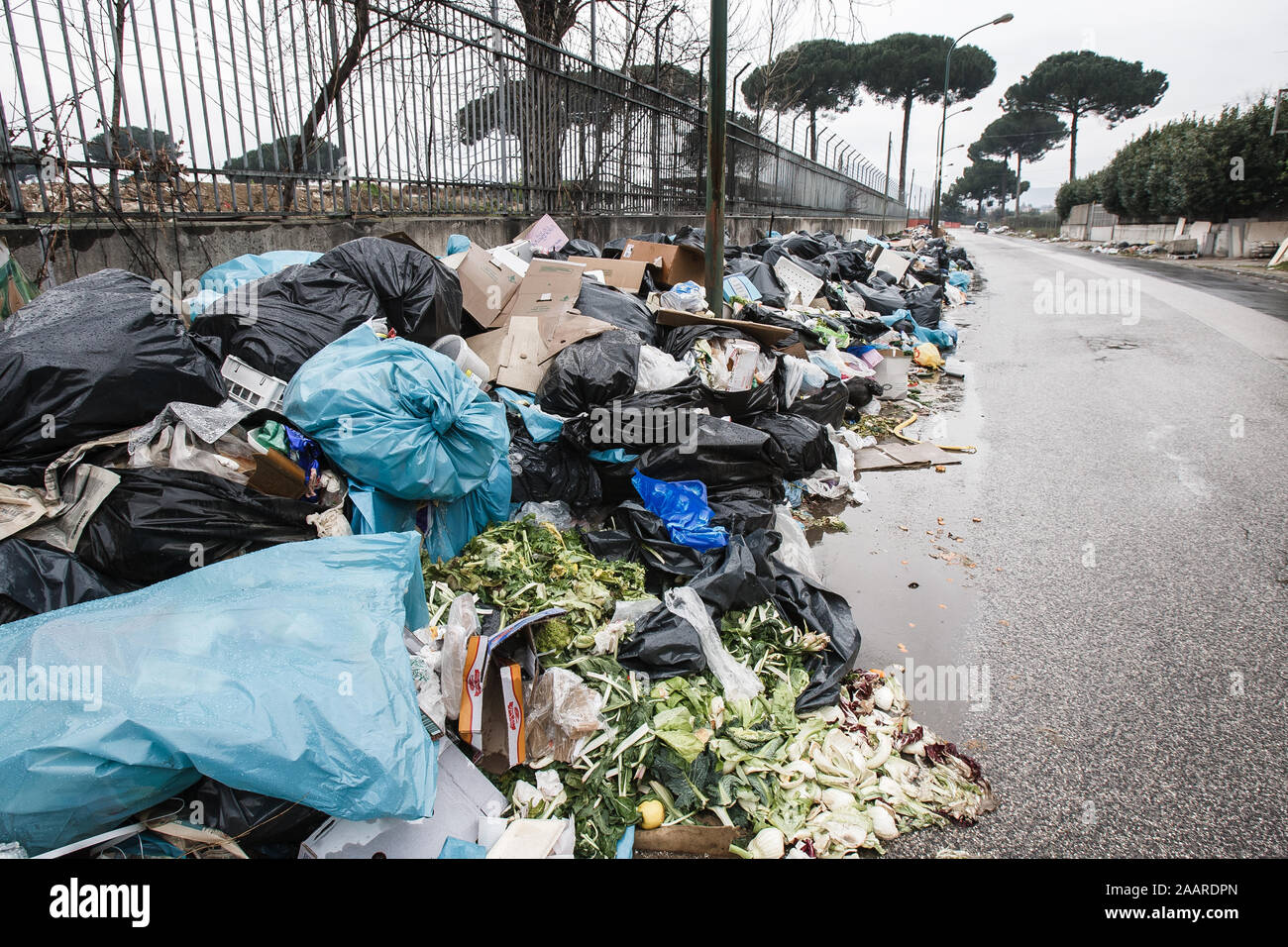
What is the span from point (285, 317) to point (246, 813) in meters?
2.14

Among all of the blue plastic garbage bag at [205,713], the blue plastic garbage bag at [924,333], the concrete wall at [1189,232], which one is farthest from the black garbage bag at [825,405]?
the concrete wall at [1189,232]

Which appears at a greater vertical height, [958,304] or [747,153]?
[747,153]

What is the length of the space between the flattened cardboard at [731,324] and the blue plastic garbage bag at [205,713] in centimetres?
331

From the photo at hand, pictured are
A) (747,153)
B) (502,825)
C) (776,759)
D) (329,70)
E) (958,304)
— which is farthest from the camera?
(747,153)

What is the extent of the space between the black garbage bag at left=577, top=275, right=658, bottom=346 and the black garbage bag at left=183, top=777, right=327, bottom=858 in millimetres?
3463

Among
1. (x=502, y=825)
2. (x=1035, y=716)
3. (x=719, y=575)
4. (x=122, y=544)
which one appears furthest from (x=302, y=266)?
(x=1035, y=716)

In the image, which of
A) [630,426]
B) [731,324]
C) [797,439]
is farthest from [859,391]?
[630,426]

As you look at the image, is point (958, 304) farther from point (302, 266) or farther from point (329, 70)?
point (302, 266)

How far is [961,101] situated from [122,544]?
52.8 m

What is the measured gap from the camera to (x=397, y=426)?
2.59m

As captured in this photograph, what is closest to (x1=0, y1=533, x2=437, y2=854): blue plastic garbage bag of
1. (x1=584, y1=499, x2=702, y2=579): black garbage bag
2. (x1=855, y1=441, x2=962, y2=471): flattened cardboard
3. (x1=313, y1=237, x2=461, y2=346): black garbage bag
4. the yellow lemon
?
the yellow lemon

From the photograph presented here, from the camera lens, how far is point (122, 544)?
6.83ft

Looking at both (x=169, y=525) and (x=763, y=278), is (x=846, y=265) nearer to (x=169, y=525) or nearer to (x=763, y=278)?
(x=763, y=278)

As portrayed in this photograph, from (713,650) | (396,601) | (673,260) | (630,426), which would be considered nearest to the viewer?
(396,601)
